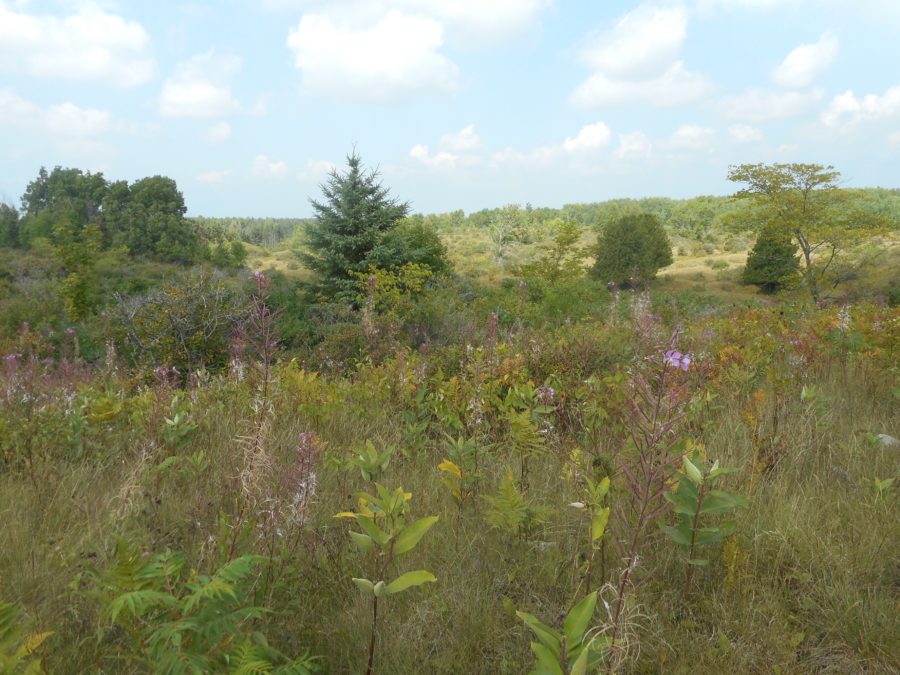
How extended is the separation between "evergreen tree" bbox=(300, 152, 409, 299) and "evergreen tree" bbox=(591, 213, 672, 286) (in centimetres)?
1655

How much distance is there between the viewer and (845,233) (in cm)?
2202

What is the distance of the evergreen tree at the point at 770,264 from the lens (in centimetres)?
2894

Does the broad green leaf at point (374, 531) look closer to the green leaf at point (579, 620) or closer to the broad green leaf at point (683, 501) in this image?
the green leaf at point (579, 620)

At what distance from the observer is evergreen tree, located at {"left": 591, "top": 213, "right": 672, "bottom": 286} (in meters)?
32.3

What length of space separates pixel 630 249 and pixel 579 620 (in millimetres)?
33634

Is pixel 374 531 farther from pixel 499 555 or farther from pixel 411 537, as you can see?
pixel 499 555

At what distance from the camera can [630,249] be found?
107 feet

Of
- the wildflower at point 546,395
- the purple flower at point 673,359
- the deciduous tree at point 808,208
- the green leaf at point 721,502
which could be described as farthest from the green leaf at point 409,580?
the deciduous tree at point 808,208

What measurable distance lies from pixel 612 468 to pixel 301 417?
222 centimetres

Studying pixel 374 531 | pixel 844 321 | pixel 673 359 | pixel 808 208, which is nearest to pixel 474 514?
pixel 374 531

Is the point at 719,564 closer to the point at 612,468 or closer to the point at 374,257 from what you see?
the point at 612,468

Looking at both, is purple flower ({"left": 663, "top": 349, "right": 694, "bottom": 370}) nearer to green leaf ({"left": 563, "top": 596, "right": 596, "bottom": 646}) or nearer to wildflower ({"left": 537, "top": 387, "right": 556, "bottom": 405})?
green leaf ({"left": 563, "top": 596, "right": 596, "bottom": 646})

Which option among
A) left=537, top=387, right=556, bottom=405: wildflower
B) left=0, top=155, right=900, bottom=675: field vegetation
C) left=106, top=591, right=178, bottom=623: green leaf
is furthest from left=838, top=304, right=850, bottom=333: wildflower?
left=106, top=591, right=178, bottom=623: green leaf

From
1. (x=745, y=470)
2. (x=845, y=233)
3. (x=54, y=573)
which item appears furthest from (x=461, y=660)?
(x=845, y=233)
